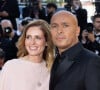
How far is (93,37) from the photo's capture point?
18.8 feet

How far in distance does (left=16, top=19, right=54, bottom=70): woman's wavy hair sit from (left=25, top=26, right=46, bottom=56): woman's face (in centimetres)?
3

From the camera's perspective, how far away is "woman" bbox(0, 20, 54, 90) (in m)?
2.71

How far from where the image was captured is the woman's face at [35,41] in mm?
2760

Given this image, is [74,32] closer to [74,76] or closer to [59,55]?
[59,55]

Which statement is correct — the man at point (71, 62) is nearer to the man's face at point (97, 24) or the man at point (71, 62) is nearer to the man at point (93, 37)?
the man at point (93, 37)

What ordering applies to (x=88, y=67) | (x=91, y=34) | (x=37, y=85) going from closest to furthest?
(x=88, y=67)
(x=37, y=85)
(x=91, y=34)

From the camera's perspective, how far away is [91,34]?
5773 millimetres

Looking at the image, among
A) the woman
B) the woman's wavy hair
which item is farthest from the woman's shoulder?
the woman's wavy hair

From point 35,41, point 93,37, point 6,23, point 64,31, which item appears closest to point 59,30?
point 64,31

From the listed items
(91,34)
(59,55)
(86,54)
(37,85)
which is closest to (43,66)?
(37,85)

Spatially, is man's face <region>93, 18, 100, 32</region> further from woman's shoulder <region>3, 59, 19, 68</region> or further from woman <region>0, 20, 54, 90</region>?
woman's shoulder <region>3, 59, 19, 68</region>

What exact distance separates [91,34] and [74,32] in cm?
342

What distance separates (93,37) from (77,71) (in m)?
3.62

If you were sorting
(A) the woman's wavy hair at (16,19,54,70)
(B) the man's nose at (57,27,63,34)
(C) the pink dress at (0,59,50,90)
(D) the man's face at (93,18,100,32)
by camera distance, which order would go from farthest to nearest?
1. (D) the man's face at (93,18,100,32)
2. (A) the woman's wavy hair at (16,19,54,70)
3. (C) the pink dress at (0,59,50,90)
4. (B) the man's nose at (57,27,63,34)
